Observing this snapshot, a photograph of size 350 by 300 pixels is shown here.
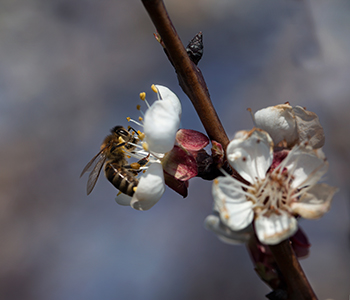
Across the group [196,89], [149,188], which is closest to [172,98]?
[196,89]

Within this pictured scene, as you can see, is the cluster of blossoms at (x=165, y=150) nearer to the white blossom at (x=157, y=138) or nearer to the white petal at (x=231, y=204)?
the white blossom at (x=157, y=138)

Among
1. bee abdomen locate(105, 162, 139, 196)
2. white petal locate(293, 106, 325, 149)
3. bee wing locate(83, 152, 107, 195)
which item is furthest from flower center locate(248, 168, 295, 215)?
bee wing locate(83, 152, 107, 195)

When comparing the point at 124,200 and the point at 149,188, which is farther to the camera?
the point at 124,200

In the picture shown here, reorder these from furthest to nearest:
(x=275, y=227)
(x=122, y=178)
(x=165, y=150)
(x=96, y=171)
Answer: (x=96, y=171)
(x=122, y=178)
(x=165, y=150)
(x=275, y=227)

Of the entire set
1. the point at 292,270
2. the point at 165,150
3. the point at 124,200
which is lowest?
the point at 292,270

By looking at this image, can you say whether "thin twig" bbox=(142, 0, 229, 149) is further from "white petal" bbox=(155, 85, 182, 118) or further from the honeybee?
the honeybee

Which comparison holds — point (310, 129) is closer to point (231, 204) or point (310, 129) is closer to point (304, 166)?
point (304, 166)

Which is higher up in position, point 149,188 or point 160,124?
point 160,124

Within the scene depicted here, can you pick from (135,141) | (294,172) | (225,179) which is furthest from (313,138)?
(135,141)
